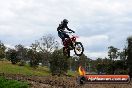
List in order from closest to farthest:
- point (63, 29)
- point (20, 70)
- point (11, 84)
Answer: point (63, 29) < point (11, 84) < point (20, 70)

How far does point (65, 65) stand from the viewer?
7331 centimetres

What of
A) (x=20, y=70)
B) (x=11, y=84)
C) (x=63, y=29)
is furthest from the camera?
(x=20, y=70)

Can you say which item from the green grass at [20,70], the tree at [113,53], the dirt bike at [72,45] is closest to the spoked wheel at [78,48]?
the dirt bike at [72,45]

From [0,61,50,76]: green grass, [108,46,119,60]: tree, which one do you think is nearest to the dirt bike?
[0,61,50,76]: green grass

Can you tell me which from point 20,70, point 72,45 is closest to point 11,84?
point 72,45

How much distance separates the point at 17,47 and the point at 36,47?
112ft

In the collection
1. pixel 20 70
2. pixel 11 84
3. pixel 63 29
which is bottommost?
pixel 11 84

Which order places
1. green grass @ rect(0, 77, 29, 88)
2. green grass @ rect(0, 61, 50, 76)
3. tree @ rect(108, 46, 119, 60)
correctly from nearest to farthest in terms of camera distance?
green grass @ rect(0, 77, 29, 88), green grass @ rect(0, 61, 50, 76), tree @ rect(108, 46, 119, 60)

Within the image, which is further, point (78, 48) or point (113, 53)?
point (113, 53)

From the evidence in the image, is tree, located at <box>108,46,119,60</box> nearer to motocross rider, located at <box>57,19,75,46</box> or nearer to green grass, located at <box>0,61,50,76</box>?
green grass, located at <box>0,61,50,76</box>

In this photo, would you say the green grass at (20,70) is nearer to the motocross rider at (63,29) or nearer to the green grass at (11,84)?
the green grass at (11,84)

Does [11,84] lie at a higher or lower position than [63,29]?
lower

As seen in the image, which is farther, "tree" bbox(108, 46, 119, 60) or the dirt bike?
"tree" bbox(108, 46, 119, 60)

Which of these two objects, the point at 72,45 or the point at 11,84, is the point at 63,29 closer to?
the point at 72,45
